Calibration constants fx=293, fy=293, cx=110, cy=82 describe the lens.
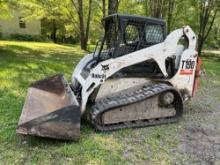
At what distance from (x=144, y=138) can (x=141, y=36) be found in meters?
1.75

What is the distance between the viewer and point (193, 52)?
523cm

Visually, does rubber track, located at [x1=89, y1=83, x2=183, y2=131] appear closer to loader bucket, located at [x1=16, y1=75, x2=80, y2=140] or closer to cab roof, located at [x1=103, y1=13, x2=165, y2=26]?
loader bucket, located at [x1=16, y1=75, x2=80, y2=140]

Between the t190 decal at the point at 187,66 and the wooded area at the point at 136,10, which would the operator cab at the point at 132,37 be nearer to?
the t190 decal at the point at 187,66

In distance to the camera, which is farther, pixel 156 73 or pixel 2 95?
pixel 2 95

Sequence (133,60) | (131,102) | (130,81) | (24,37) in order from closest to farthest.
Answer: (131,102) < (133,60) < (130,81) < (24,37)

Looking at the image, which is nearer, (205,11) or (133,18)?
(133,18)

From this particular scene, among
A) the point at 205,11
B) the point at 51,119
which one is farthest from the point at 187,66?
the point at 205,11

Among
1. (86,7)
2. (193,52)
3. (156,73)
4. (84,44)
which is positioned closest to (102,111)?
(156,73)

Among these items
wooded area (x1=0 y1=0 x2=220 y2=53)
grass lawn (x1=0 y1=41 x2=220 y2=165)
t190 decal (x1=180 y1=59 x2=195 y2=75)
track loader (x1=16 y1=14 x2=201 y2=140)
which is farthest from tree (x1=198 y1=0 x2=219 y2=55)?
grass lawn (x1=0 y1=41 x2=220 y2=165)

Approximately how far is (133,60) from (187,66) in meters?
1.12

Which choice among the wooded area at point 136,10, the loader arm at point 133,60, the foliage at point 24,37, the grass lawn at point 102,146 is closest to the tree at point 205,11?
the wooded area at point 136,10

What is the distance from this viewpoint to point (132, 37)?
5.06 m

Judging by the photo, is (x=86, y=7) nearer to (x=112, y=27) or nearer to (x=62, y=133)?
(x=112, y=27)

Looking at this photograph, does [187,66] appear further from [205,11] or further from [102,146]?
[205,11]
